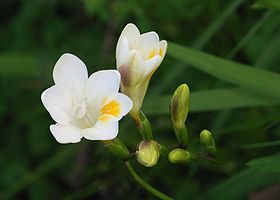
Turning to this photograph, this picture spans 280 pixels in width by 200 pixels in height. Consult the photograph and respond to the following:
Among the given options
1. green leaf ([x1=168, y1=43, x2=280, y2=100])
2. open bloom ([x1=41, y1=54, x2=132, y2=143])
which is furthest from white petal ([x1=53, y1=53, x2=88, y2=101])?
green leaf ([x1=168, y1=43, x2=280, y2=100])

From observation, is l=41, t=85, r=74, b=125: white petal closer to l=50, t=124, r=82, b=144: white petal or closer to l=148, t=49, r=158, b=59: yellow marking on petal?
l=50, t=124, r=82, b=144: white petal

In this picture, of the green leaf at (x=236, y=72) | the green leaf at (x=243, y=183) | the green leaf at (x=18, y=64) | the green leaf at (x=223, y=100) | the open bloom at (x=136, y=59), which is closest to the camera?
the open bloom at (x=136, y=59)

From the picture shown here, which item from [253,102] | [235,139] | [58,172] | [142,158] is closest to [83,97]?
[142,158]

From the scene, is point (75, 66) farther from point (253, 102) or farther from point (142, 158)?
point (253, 102)

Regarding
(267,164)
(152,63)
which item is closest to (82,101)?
(152,63)

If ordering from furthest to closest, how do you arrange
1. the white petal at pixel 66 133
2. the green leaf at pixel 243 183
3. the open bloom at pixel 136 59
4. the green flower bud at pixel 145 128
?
the green leaf at pixel 243 183 → the green flower bud at pixel 145 128 → the open bloom at pixel 136 59 → the white petal at pixel 66 133

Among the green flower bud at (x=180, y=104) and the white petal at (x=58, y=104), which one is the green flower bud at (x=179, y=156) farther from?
the white petal at (x=58, y=104)

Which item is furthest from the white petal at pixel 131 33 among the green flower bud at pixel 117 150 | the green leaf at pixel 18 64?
the green leaf at pixel 18 64
